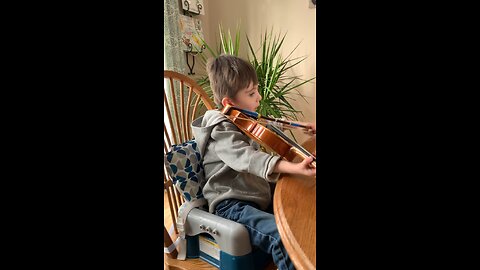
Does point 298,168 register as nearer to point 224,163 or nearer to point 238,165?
point 238,165

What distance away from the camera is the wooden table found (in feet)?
1.61

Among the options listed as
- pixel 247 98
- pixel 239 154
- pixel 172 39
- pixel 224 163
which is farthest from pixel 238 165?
pixel 172 39

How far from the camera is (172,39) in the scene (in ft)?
8.69

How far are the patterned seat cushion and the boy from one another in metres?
0.03

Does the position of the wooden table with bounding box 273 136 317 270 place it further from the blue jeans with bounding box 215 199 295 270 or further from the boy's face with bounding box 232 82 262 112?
the boy's face with bounding box 232 82 262 112

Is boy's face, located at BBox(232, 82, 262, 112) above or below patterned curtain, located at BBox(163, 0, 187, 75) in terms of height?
below

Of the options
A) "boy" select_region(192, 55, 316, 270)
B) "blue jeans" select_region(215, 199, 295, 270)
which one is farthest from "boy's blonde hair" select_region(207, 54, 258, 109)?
"blue jeans" select_region(215, 199, 295, 270)

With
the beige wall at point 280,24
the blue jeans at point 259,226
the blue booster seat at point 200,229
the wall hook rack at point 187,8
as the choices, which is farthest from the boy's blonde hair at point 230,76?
the wall hook rack at point 187,8

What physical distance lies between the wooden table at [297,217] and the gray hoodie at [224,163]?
249 mm
